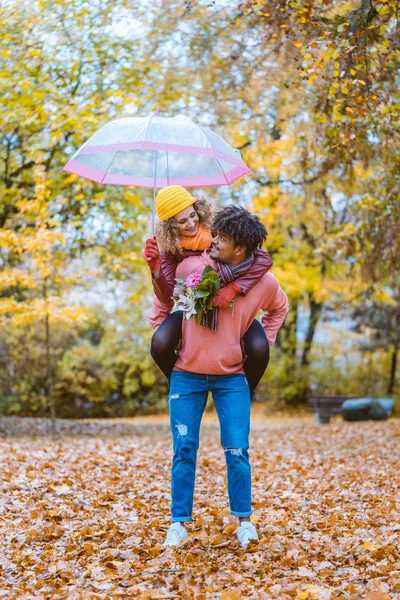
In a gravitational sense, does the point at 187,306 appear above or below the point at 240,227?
below

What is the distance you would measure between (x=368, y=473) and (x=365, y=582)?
3.45 meters

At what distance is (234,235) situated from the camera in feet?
11.9

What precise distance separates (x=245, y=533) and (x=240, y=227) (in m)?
1.67

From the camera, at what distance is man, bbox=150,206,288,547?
3.69m

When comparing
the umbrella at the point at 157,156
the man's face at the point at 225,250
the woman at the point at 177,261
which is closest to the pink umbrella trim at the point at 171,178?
the umbrella at the point at 157,156

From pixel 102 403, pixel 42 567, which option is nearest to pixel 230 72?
pixel 42 567

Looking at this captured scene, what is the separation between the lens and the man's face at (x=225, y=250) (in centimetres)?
Answer: 365

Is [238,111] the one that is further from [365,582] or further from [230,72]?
[365,582]

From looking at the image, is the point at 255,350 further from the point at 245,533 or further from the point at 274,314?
the point at 245,533

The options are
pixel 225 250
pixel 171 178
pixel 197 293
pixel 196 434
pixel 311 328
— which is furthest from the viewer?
pixel 311 328

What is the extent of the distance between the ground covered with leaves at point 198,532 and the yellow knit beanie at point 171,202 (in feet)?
5.91

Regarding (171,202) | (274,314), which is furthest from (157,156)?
(274,314)

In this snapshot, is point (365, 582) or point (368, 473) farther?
point (368, 473)

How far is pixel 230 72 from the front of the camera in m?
9.23
